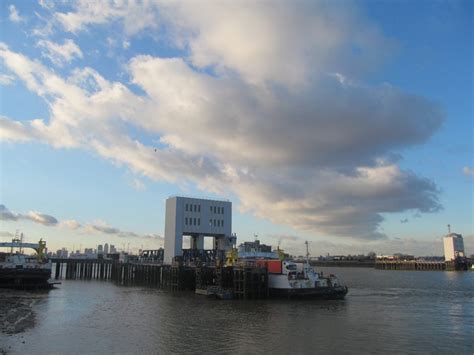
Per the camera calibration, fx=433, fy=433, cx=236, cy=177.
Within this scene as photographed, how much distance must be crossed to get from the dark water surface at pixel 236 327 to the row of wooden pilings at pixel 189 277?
4544 mm

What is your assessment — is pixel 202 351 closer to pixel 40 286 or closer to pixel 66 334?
pixel 66 334

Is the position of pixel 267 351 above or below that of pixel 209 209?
below

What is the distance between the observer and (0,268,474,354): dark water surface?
30.0m

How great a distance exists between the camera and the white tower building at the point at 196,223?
96500mm

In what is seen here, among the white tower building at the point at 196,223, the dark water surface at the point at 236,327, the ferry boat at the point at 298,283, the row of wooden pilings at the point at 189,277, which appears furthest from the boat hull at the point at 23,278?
the ferry boat at the point at 298,283

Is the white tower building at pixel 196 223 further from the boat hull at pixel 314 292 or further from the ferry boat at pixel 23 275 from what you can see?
the boat hull at pixel 314 292

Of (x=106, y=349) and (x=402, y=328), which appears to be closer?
(x=106, y=349)

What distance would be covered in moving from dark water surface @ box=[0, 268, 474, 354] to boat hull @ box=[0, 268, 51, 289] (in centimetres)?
2088

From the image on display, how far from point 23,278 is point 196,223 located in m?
37.2

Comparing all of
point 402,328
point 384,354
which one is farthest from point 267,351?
point 402,328

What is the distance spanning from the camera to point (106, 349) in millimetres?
29219

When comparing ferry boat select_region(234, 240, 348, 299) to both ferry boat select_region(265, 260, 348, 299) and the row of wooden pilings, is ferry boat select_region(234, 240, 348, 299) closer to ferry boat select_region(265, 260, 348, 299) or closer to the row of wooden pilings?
ferry boat select_region(265, 260, 348, 299)

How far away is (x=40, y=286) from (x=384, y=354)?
67.4 meters

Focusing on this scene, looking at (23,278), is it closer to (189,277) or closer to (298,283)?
(189,277)
